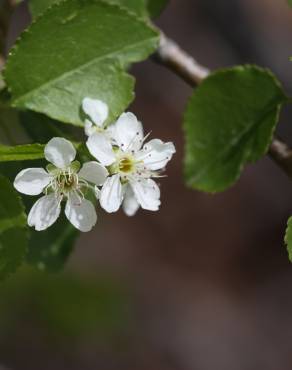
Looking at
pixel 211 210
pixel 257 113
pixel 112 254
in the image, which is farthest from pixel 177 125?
pixel 257 113

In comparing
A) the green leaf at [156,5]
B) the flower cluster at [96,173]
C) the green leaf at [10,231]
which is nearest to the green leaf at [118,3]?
the green leaf at [156,5]

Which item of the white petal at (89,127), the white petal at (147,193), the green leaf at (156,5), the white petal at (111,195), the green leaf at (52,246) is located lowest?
the green leaf at (52,246)

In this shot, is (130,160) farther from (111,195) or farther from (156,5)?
(156,5)

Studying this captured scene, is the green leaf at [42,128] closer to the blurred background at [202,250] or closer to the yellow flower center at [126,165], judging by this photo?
the yellow flower center at [126,165]

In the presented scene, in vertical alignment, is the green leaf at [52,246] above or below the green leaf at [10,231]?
below

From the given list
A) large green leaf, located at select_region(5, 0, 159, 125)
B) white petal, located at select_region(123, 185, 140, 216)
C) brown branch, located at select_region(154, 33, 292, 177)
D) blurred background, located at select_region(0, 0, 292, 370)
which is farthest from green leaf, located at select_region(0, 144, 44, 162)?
blurred background, located at select_region(0, 0, 292, 370)

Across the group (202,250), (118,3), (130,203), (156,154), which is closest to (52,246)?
A: (130,203)

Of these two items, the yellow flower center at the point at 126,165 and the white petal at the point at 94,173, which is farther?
the yellow flower center at the point at 126,165
